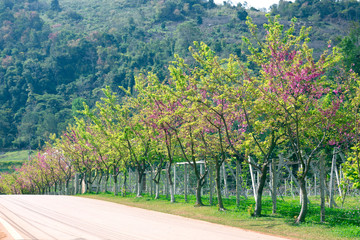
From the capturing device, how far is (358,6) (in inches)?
7229

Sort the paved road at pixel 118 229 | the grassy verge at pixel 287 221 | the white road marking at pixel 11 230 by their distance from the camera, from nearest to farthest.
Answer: the white road marking at pixel 11 230 < the paved road at pixel 118 229 < the grassy verge at pixel 287 221

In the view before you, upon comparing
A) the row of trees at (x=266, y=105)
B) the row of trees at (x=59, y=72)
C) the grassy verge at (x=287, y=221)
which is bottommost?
the grassy verge at (x=287, y=221)

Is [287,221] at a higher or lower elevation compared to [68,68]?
lower

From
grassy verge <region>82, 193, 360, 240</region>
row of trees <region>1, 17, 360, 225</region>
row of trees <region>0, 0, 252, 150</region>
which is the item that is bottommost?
grassy verge <region>82, 193, 360, 240</region>

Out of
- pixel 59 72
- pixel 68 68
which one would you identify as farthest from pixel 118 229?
pixel 68 68

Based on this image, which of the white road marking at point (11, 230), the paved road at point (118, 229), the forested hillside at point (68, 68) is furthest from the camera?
the forested hillside at point (68, 68)

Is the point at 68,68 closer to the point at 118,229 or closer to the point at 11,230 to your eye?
the point at 11,230

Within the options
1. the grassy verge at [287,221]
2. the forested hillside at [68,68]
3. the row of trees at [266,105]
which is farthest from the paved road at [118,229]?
the forested hillside at [68,68]

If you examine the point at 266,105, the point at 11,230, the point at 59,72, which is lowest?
the point at 11,230

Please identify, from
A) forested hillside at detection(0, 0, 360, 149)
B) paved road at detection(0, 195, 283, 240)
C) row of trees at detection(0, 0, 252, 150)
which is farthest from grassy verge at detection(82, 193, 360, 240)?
row of trees at detection(0, 0, 252, 150)

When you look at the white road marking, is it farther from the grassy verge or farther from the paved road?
the grassy verge

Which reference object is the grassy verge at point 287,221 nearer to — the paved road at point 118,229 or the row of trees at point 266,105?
the row of trees at point 266,105

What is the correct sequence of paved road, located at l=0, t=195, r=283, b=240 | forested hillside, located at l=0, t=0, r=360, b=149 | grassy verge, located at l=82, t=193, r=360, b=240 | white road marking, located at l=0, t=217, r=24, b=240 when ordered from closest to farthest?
white road marking, located at l=0, t=217, r=24, b=240 < paved road, located at l=0, t=195, r=283, b=240 < grassy verge, located at l=82, t=193, r=360, b=240 < forested hillside, located at l=0, t=0, r=360, b=149

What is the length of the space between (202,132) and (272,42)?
27.6ft
